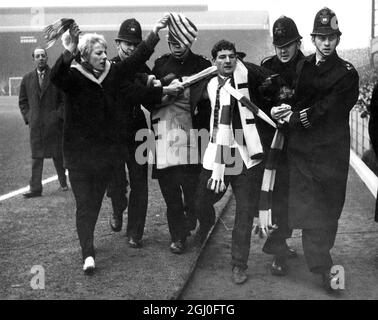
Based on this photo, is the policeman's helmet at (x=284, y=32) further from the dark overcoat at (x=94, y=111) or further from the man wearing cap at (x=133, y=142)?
the man wearing cap at (x=133, y=142)

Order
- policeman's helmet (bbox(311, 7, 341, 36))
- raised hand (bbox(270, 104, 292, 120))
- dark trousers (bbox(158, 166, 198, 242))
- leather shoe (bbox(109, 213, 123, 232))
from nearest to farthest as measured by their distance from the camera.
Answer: policeman's helmet (bbox(311, 7, 341, 36)) → raised hand (bbox(270, 104, 292, 120)) → dark trousers (bbox(158, 166, 198, 242)) → leather shoe (bbox(109, 213, 123, 232))

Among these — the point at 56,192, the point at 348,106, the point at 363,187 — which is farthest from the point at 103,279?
the point at 363,187

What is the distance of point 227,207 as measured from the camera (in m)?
7.51

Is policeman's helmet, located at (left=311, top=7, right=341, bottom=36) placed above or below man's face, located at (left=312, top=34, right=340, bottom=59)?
above

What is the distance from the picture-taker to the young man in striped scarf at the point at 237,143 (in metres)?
4.69

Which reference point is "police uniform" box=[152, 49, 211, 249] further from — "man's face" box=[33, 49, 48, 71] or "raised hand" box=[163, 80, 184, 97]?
"man's face" box=[33, 49, 48, 71]

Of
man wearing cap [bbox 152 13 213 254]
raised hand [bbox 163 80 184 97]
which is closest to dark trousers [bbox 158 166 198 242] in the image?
man wearing cap [bbox 152 13 213 254]

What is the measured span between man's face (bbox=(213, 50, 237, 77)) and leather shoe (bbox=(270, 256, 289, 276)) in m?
1.56

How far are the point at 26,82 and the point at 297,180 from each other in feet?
16.3

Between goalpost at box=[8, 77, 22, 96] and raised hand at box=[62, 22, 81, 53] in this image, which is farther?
goalpost at box=[8, 77, 22, 96]

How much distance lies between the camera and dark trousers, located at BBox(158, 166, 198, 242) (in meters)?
5.34

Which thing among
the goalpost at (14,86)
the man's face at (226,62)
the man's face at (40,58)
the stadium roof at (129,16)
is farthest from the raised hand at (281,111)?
the goalpost at (14,86)

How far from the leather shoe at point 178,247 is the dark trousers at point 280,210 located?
2.71 feet

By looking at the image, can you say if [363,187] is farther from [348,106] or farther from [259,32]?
[259,32]
